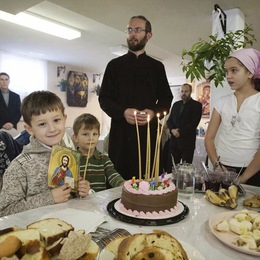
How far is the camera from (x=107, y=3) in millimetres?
2744

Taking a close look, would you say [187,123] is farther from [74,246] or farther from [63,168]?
[74,246]

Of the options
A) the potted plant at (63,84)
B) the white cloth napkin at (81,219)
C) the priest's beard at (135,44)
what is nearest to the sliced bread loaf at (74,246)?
the white cloth napkin at (81,219)

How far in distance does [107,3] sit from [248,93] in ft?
6.01

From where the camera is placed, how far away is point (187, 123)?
4199mm

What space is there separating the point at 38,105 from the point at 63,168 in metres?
0.31

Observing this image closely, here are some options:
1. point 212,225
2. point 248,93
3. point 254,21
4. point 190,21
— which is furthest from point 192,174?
point 254,21

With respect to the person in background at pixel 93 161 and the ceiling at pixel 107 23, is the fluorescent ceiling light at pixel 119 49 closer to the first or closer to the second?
the ceiling at pixel 107 23

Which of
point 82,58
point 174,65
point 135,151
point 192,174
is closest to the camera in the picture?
point 192,174

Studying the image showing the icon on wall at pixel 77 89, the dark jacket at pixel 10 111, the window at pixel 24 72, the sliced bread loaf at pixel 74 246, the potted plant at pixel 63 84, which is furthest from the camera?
the icon on wall at pixel 77 89

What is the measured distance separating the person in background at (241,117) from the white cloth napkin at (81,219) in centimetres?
95

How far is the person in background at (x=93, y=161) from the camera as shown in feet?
5.06

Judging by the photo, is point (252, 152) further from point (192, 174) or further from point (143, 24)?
point (143, 24)

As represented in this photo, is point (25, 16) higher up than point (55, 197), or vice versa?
point (25, 16)

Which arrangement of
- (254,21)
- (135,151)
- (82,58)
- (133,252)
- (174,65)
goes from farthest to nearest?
(174,65)
(82,58)
(254,21)
(135,151)
(133,252)
